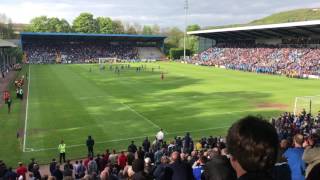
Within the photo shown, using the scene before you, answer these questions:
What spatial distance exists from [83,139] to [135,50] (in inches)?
3635

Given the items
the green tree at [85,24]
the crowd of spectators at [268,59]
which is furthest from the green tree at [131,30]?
the crowd of spectators at [268,59]

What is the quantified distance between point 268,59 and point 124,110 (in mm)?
47074

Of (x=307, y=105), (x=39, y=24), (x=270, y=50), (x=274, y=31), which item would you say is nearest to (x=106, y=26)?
(x=39, y=24)

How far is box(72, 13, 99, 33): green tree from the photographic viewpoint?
159250 millimetres

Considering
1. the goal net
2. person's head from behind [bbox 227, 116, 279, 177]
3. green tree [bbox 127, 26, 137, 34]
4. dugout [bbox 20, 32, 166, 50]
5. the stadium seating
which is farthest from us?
green tree [bbox 127, 26, 137, 34]

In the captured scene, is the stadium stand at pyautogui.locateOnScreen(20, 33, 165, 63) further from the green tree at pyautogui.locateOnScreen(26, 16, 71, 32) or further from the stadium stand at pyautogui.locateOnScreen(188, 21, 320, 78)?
the green tree at pyautogui.locateOnScreen(26, 16, 71, 32)

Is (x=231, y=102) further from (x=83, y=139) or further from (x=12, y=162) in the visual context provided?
(x=12, y=162)

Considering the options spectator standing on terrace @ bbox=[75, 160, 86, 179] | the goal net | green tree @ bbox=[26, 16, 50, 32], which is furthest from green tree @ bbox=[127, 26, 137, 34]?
spectator standing on terrace @ bbox=[75, 160, 86, 179]

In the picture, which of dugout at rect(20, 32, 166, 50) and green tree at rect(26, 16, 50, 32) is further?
green tree at rect(26, 16, 50, 32)

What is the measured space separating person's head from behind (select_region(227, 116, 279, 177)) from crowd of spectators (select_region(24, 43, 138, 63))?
95.3m

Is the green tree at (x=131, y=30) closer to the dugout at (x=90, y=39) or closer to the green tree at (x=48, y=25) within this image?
the green tree at (x=48, y=25)

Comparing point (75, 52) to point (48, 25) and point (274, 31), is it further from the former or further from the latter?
point (48, 25)

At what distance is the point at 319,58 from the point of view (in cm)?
6278

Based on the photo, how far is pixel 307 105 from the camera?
33.3 m
